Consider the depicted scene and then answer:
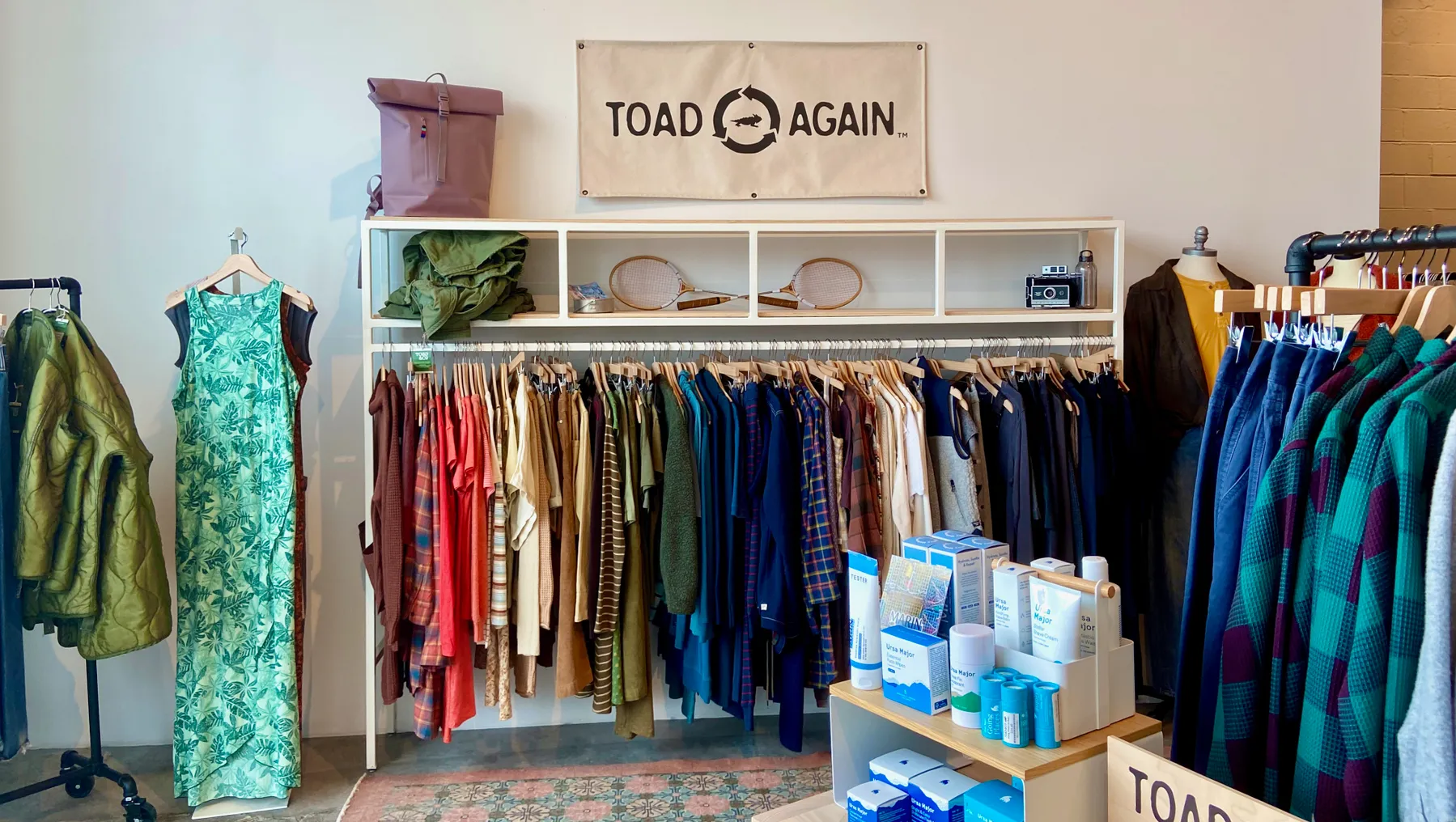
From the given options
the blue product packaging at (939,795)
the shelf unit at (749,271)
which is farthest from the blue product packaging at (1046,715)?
the shelf unit at (749,271)

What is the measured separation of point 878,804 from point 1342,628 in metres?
0.80

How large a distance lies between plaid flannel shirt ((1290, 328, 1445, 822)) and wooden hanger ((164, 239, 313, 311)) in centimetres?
274

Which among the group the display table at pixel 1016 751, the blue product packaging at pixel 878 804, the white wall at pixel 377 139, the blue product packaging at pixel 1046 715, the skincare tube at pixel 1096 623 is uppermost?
the white wall at pixel 377 139

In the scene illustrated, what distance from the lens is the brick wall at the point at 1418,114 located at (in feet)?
14.1

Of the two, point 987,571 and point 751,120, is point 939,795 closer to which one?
point 987,571

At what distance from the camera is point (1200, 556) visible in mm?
1867

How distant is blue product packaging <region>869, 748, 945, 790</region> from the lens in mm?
1854

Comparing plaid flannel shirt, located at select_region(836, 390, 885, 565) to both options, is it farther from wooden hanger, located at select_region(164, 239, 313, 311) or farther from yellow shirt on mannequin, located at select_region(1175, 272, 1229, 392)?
wooden hanger, located at select_region(164, 239, 313, 311)

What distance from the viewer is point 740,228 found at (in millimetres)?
3379

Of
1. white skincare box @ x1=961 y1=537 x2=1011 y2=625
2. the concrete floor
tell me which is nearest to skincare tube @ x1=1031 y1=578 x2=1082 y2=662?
white skincare box @ x1=961 y1=537 x2=1011 y2=625

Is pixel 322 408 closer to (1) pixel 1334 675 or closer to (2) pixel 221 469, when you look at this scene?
(2) pixel 221 469

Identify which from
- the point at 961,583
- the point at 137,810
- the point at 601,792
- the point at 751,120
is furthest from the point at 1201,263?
the point at 137,810

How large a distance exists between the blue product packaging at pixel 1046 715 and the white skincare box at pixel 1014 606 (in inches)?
4.7

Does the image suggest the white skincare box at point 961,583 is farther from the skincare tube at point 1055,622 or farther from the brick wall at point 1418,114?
the brick wall at point 1418,114
